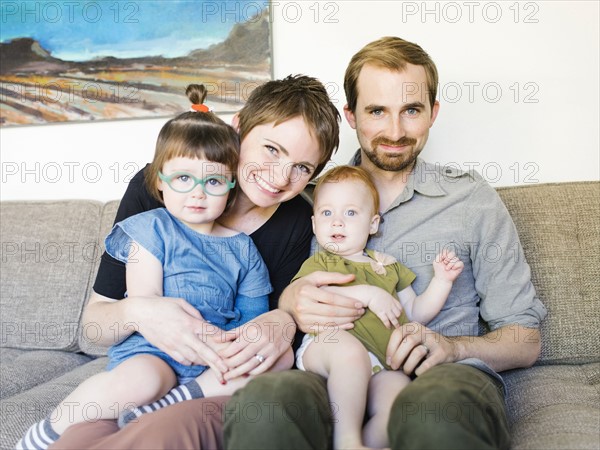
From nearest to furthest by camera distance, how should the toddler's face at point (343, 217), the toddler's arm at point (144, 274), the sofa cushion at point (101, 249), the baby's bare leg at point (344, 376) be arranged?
the baby's bare leg at point (344, 376) < the toddler's arm at point (144, 274) < the toddler's face at point (343, 217) < the sofa cushion at point (101, 249)

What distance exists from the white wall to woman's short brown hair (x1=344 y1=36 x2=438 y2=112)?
52 cm

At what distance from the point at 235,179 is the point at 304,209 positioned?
0.28 meters

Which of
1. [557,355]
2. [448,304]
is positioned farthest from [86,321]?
[557,355]

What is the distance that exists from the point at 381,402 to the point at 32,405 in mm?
881

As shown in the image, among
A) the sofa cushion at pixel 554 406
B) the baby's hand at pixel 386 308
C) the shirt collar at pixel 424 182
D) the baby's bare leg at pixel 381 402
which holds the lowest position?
the sofa cushion at pixel 554 406

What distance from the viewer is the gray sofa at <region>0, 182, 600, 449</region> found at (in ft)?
4.66

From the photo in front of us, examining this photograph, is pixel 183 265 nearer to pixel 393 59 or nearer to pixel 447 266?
pixel 447 266

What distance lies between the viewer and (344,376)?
1.28m

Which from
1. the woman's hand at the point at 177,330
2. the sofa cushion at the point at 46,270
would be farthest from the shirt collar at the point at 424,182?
the sofa cushion at the point at 46,270

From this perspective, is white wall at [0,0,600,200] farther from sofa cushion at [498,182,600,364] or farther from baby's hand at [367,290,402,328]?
baby's hand at [367,290,402,328]

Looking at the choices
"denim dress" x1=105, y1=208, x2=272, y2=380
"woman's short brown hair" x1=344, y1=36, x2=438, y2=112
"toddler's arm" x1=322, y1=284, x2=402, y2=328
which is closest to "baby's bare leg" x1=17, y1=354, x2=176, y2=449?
"denim dress" x1=105, y1=208, x2=272, y2=380

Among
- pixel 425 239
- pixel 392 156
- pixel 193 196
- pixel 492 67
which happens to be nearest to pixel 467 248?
pixel 425 239

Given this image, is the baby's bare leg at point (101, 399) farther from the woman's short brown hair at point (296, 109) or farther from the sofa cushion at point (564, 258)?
the sofa cushion at point (564, 258)

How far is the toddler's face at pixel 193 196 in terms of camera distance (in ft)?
4.72
